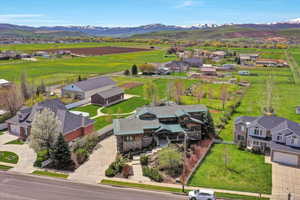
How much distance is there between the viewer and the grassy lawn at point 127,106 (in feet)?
203

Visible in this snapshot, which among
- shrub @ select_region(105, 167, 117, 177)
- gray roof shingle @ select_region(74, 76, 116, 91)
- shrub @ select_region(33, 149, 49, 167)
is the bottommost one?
shrub @ select_region(105, 167, 117, 177)

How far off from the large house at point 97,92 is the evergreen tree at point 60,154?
30785 millimetres

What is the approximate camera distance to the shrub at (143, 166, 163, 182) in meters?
32.6

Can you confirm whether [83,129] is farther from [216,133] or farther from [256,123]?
[256,123]

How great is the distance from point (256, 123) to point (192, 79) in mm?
62058

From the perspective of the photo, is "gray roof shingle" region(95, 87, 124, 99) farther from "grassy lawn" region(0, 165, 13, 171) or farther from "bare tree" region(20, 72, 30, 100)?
"grassy lawn" region(0, 165, 13, 171)

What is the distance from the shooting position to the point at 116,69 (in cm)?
12750

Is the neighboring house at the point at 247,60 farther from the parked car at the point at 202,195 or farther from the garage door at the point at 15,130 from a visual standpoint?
the parked car at the point at 202,195

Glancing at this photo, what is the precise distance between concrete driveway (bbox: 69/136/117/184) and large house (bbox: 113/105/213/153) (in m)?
2.15

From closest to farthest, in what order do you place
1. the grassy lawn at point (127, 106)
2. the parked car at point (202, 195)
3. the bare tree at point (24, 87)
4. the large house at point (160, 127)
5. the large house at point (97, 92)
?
the parked car at point (202, 195)
the large house at point (160, 127)
the grassy lawn at point (127, 106)
the bare tree at point (24, 87)
the large house at point (97, 92)

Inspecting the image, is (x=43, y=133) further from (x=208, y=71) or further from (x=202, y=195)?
(x=208, y=71)

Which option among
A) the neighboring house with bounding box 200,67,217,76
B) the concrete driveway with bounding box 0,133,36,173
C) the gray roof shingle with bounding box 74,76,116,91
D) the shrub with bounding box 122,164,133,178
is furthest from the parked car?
the neighboring house with bounding box 200,67,217,76

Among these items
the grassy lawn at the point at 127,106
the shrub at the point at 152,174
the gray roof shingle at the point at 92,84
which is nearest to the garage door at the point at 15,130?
the grassy lawn at the point at 127,106

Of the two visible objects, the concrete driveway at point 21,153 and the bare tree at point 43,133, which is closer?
the concrete driveway at point 21,153
